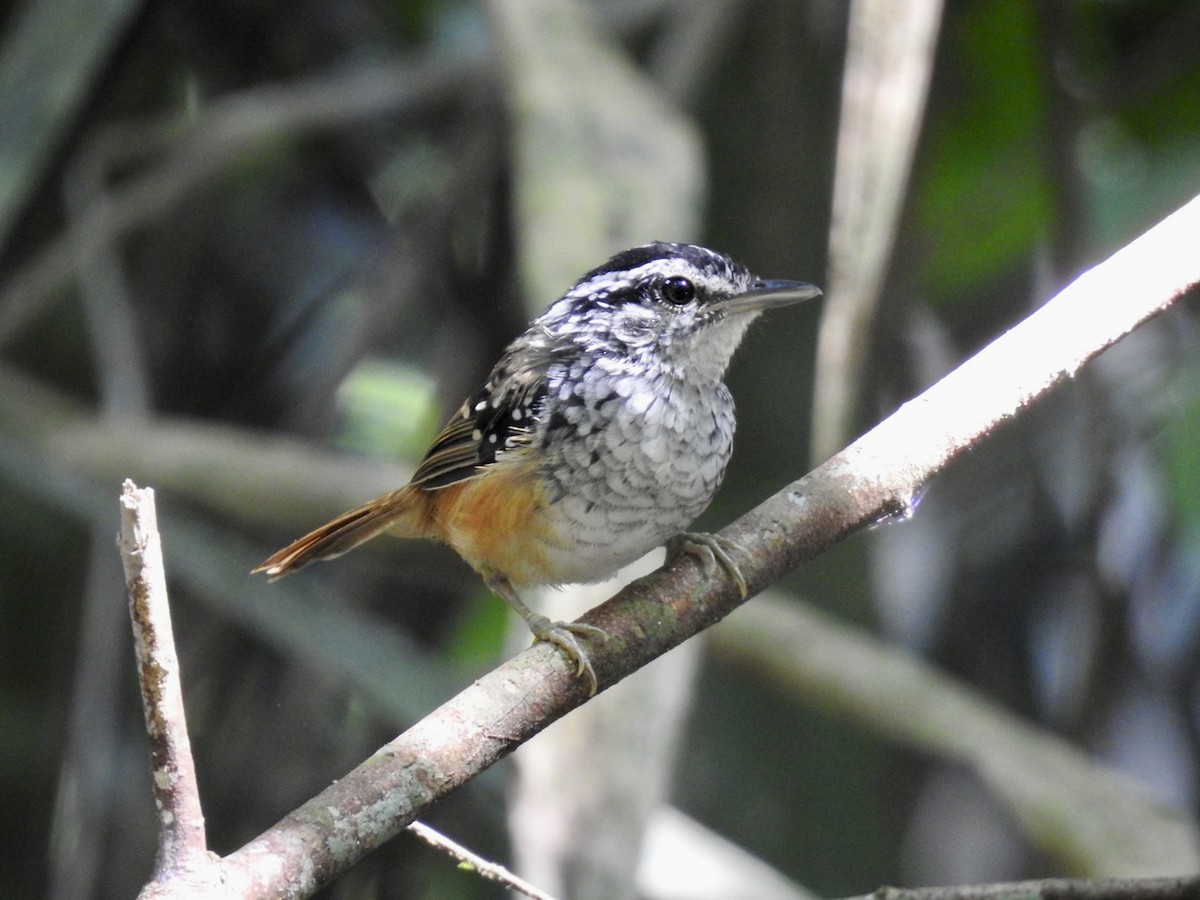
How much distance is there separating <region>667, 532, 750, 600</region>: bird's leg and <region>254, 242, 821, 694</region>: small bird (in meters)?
0.01

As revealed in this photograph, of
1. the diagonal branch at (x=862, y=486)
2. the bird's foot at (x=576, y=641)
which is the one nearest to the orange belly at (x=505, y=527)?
the bird's foot at (x=576, y=641)

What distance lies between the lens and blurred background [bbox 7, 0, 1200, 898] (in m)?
4.09

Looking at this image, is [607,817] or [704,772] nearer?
[607,817]

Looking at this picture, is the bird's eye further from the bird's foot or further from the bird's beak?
the bird's foot

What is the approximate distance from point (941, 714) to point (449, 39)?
12.1 feet

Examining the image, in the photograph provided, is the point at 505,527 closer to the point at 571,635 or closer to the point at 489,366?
the point at 571,635

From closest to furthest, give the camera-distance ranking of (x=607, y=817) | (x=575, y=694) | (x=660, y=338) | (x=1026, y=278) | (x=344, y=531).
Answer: (x=575, y=694), (x=607, y=817), (x=660, y=338), (x=344, y=531), (x=1026, y=278)

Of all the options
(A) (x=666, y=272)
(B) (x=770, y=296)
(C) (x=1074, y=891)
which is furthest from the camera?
(A) (x=666, y=272)

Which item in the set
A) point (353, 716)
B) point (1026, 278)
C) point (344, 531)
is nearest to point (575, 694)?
point (344, 531)

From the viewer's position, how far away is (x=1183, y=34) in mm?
4996

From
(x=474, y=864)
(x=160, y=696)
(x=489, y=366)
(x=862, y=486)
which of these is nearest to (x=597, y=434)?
(x=862, y=486)

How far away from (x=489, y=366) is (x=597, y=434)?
2100mm

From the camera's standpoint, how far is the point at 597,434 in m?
2.97

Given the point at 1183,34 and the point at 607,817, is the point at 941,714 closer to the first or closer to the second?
the point at 607,817
